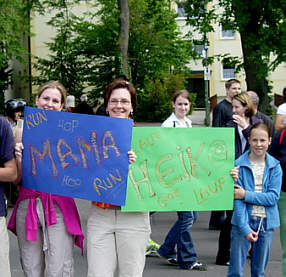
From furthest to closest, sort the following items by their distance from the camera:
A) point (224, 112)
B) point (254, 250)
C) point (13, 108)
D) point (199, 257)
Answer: point (13, 108) < point (224, 112) < point (199, 257) < point (254, 250)

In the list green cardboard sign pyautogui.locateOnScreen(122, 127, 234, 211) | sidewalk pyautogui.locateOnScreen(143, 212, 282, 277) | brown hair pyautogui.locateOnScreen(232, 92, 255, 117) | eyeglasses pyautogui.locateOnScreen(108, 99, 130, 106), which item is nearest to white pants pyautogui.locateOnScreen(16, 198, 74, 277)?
green cardboard sign pyautogui.locateOnScreen(122, 127, 234, 211)

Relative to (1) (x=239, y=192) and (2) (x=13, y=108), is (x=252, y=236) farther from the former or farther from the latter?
(2) (x=13, y=108)

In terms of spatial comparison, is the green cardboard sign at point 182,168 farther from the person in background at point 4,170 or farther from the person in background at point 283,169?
the person in background at point 283,169

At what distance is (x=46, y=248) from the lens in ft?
13.3

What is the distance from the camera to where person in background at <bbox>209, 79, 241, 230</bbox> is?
8023mm

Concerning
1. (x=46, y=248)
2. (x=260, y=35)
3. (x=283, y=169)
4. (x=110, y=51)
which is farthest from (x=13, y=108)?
(x=110, y=51)

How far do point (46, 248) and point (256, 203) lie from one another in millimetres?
1682

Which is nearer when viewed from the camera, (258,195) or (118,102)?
(118,102)

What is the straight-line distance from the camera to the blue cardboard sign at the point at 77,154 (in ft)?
12.9

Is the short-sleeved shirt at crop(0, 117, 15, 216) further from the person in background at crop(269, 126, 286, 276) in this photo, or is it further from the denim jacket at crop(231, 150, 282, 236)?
the person in background at crop(269, 126, 286, 276)

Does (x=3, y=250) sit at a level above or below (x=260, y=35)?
below

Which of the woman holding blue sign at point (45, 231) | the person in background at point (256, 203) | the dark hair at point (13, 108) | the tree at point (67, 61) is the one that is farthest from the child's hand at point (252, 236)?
the tree at point (67, 61)

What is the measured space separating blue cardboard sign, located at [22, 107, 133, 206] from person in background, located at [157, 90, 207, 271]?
224 centimetres

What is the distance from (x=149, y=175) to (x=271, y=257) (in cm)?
325
